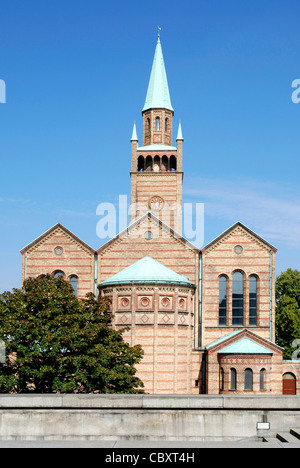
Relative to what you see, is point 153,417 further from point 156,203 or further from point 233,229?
point 156,203

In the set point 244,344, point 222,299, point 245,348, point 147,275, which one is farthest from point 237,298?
point 147,275

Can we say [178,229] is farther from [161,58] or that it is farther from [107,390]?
[107,390]

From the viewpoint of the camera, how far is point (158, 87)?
63469mm

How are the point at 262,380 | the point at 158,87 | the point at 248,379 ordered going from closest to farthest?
1. the point at 248,379
2. the point at 262,380
3. the point at 158,87

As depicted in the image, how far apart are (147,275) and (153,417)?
81.2 feet

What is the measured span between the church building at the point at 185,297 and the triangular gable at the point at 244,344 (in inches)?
2.7

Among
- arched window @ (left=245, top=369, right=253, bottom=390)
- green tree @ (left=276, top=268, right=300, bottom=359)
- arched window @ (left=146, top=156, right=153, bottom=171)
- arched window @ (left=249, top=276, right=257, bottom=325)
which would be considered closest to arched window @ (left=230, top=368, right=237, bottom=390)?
arched window @ (left=245, top=369, right=253, bottom=390)

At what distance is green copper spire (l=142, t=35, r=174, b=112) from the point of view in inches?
2443

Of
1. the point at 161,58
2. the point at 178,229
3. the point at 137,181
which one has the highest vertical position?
the point at 161,58

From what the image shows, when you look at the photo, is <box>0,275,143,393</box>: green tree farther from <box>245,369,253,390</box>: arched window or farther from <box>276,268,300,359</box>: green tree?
<box>276,268,300,359</box>: green tree

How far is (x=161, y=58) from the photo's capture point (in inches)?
2591
